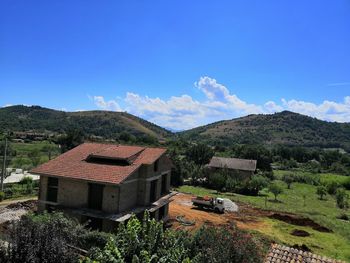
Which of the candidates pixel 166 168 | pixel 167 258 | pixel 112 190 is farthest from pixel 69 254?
pixel 166 168

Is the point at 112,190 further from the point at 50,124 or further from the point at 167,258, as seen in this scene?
the point at 50,124

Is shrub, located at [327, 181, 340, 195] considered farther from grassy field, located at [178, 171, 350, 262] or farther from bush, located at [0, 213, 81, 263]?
bush, located at [0, 213, 81, 263]

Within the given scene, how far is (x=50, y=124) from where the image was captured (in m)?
196

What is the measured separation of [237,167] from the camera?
69.8 m

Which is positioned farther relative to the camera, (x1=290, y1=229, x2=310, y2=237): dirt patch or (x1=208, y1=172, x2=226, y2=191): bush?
(x1=208, y1=172, x2=226, y2=191): bush

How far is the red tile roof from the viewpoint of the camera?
2447cm

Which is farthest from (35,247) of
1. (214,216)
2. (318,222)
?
(318,222)

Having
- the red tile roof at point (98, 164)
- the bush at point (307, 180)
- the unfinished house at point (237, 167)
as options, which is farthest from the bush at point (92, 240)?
the bush at point (307, 180)

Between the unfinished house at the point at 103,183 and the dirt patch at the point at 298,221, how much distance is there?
17782 millimetres

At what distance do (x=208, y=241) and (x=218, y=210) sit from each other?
28027 millimetres

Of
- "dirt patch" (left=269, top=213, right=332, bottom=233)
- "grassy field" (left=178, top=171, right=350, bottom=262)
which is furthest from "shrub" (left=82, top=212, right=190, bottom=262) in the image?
"dirt patch" (left=269, top=213, right=332, bottom=233)

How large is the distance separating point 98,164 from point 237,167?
47378 millimetres

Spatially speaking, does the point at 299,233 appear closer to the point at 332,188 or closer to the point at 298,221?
the point at 298,221

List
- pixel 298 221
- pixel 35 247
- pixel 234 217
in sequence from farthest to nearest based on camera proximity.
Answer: pixel 298 221 → pixel 234 217 → pixel 35 247
